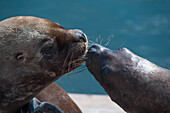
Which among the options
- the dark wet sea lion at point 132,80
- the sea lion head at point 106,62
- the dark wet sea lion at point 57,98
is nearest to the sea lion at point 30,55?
the sea lion head at point 106,62

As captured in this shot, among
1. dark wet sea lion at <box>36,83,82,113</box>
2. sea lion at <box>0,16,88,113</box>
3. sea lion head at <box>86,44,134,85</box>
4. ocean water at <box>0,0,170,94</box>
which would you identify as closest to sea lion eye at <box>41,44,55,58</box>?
sea lion at <box>0,16,88,113</box>

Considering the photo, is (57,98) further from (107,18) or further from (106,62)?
(107,18)

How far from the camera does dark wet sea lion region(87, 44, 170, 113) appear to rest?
69.6 inches

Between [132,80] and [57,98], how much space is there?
1.09 m

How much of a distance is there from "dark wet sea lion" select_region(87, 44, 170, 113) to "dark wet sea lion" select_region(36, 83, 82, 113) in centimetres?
77

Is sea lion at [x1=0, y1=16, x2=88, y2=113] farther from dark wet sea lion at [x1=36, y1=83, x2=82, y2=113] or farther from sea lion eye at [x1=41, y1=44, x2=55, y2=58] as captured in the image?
dark wet sea lion at [x1=36, y1=83, x2=82, y2=113]

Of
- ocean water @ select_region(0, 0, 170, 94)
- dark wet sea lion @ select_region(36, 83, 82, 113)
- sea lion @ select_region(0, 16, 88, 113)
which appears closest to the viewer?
sea lion @ select_region(0, 16, 88, 113)

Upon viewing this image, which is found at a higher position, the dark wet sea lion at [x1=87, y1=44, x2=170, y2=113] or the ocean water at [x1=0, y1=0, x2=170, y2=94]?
the ocean water at [x1=0, y1=0, x2=170, y2=94]

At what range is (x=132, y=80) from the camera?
6.03 ft

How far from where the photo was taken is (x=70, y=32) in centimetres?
207

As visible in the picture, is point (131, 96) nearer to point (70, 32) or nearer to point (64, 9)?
point (70, 32)

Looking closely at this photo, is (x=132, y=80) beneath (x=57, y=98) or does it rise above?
above

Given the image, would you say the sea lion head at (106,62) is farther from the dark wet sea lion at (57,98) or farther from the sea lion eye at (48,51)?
the dark wet sea lion at (57,98)

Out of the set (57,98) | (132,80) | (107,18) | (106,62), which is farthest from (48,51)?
(107,18)
